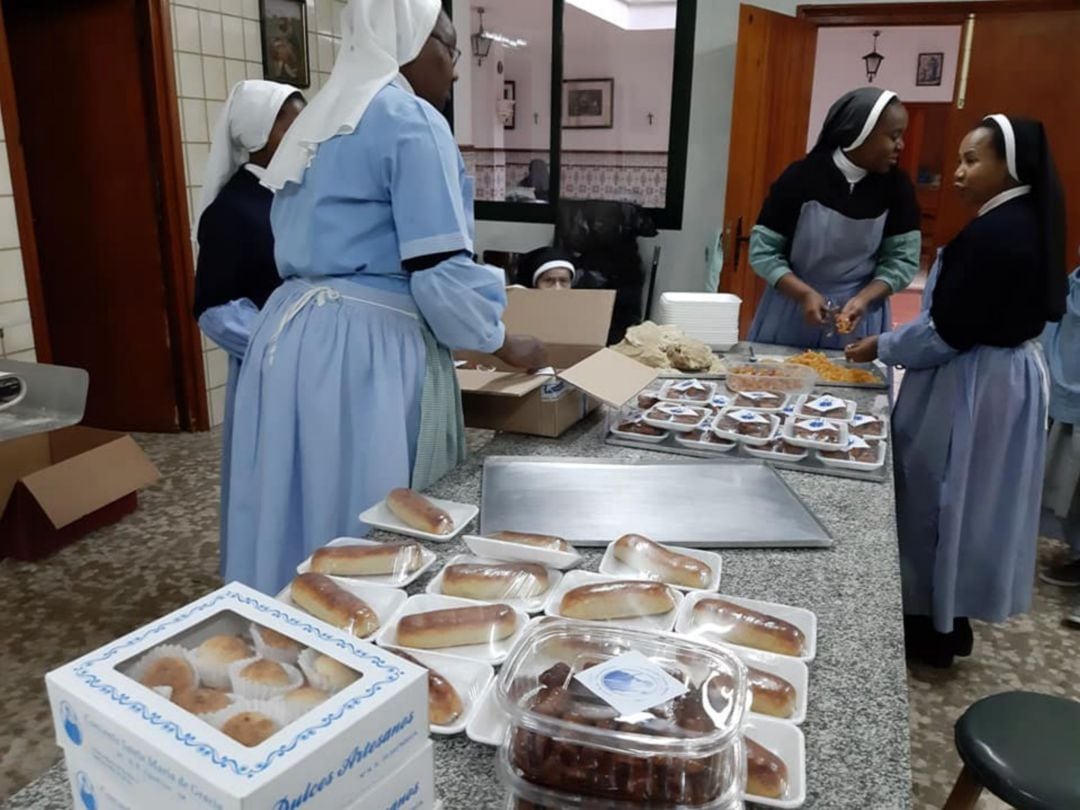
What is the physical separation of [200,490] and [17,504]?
75 cm

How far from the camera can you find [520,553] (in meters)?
1.07

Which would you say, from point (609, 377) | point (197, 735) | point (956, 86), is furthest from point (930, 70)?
→ point (197, 735)

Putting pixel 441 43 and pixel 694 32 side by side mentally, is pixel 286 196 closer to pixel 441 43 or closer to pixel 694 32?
pixel 441 43

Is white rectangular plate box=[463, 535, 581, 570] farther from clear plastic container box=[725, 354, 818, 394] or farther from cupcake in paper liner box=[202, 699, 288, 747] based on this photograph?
clear plastic container box=[725, 354, 818, 394]

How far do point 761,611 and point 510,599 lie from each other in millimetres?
283

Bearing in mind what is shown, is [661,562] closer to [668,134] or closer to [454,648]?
[454,648]

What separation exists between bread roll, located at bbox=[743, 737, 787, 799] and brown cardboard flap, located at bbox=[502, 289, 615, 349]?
130 cm

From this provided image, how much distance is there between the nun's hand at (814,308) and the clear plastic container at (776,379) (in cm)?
44

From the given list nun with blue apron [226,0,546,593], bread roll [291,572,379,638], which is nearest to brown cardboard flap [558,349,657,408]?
nun with blue apron [226,0,546,593]

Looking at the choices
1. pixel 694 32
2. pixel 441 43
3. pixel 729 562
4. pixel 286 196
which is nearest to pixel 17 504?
pixel 286 196

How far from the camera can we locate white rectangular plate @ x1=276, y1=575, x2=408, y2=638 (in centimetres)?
94

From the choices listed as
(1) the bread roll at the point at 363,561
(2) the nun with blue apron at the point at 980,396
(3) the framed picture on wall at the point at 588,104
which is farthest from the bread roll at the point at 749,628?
(3) the framed picture on wall at the point at 588,104

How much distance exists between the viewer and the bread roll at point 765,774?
0.67 meters

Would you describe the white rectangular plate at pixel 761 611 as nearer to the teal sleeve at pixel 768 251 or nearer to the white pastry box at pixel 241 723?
the white pastry box at pixel 241 723
